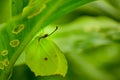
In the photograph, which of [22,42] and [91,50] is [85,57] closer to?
[91,50]

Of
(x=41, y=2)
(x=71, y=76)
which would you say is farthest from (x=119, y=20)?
(x=41, y=2)

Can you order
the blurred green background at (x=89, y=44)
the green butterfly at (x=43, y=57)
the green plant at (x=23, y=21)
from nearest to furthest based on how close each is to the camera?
the green plant at (x=23, y=21)
the green butterfly at (x=43, y=57)
the blurred green background at (x=89, y=44)

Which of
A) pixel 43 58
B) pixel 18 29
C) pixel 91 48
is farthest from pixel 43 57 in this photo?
pixel 91 48

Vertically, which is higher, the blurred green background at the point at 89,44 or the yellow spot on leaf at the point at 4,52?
the yellow spot on leaf at the point at 4,52

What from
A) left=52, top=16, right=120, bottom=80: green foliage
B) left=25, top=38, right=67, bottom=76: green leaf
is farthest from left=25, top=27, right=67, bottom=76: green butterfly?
left=52, top=16, right=120, bottom=80: green foliage

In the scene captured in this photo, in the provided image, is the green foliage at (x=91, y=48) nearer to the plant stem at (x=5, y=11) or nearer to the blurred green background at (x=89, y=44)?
the blurred green background at (x=89, y=44)

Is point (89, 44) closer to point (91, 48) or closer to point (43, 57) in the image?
point (91, 48)

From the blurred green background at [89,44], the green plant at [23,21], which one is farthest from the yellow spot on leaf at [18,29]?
the blurred green background at [89,44]

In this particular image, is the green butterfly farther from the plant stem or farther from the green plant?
the plant stem
